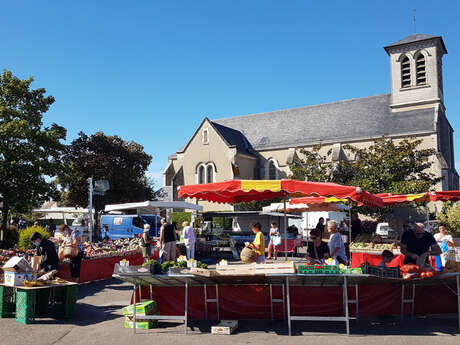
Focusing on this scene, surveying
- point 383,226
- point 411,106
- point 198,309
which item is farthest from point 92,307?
point 411,106

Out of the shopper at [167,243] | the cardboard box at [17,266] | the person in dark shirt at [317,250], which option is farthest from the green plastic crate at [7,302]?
the person in dark shirt at [317,250]

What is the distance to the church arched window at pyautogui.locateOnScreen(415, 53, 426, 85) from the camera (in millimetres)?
36406

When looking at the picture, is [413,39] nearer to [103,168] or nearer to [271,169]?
[271,169]

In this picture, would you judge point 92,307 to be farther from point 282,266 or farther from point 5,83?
point 5,83

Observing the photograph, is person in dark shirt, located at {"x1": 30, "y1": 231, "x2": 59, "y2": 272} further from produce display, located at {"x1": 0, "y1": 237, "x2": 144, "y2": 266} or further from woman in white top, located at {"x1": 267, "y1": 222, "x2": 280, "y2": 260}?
woman in white top, located at {"x1": 267, "y1": 222, "x2": 280, "y2": 260}

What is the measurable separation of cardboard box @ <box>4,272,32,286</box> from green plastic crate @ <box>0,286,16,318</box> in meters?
0.27

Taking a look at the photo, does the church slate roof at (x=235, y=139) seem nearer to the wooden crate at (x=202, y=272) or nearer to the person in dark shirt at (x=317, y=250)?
the person in dark shirt at (x=317, y=250)

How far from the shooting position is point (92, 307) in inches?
328

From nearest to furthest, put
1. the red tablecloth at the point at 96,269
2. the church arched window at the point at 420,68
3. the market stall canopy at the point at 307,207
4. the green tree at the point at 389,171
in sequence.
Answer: the red tablecloth at the point at 96,269 < the market stall canopy at the point at 307,207 < the green tree at the point at 389,171 < the church arched window at the point at 420,68

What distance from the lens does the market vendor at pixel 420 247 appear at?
7121 mm

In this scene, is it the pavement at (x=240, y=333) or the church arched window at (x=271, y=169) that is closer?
the pavement at (x=240, y=333)

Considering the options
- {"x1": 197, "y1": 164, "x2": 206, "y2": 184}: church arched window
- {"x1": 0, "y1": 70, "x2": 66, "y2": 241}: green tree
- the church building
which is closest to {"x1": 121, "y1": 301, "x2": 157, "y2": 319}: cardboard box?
{"x1": 0, "y1": 70, "x2": 66, "y2": 241}: green tree

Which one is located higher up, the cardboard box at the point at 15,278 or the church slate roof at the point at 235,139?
the church slate roof at the point at 235,139

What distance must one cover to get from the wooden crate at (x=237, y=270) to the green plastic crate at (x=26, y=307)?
3.39m
